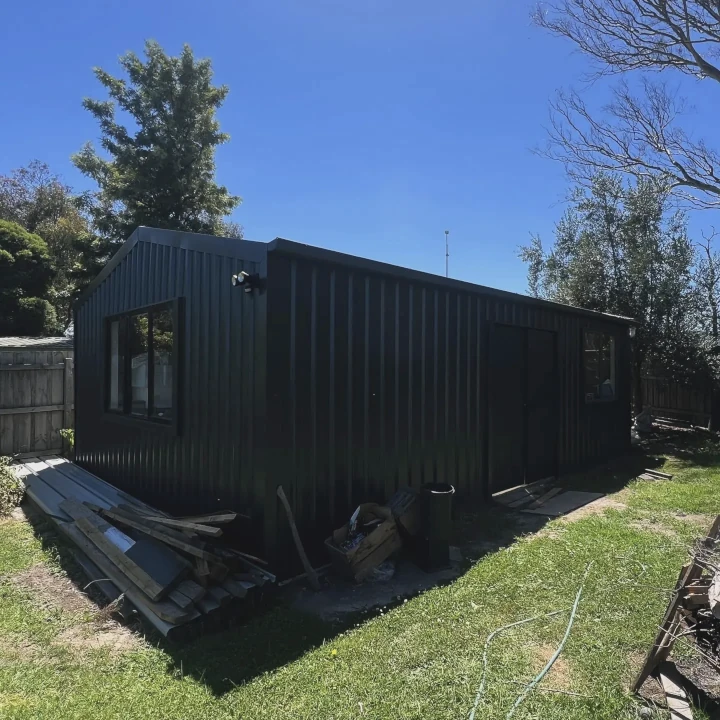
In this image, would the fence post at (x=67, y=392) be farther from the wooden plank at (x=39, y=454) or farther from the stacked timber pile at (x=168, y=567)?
the stacked timber pile at (x=168, y=567)

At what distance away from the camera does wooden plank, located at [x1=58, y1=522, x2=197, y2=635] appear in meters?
2.92

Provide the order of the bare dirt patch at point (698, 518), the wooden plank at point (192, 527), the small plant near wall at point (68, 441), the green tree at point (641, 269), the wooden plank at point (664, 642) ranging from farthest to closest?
the green tree at point (641, 269)
the small plant near wall at point (68, 441)
the bare dirt patch at point (698, 518)
the wooden plank at point (192, 527)
the wooden plank at point (664, 642)

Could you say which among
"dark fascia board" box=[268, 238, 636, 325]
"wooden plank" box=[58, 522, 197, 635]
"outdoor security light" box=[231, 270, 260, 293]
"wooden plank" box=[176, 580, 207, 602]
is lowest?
"wooden plank" box=[58, 522, 197, 635]

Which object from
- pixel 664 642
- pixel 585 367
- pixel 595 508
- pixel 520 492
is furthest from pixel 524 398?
pixel 664 642

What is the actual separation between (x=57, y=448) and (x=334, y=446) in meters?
6.59

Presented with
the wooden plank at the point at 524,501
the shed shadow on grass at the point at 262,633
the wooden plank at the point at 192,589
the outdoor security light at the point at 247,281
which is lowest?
the shed shadow on grass at the point at 262,633

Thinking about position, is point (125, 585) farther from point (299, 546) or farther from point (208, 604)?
point (299, 546)

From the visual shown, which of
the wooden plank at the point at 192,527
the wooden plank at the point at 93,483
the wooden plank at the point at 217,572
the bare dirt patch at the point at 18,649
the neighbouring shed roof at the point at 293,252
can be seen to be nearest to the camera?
the bare dirt patch at the point at 18,649

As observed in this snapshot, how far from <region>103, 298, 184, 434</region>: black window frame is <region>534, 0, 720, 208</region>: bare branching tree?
25.4ft

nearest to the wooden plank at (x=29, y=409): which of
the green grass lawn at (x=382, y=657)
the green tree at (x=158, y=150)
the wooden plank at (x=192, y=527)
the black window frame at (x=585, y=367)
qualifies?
the green grass lawn at (x=382, y=657)

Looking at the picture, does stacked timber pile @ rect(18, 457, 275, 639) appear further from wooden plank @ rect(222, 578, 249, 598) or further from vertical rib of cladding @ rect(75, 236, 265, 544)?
vertical rib of cladding @ rect(75, 236, 265, 544)

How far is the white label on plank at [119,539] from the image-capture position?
382cm

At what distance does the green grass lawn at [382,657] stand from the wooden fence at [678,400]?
9.61m

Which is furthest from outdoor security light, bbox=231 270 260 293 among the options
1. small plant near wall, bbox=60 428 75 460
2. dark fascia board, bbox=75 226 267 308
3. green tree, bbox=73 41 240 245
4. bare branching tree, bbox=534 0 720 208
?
green tree, bbox=73 41 240 245
